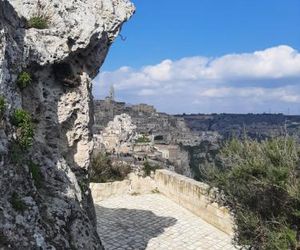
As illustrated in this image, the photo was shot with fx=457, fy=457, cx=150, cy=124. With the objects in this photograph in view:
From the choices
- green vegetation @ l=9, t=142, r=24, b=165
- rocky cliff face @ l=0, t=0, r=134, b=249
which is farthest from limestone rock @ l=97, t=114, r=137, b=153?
green vegetation @ l=9, t=142, r=24, b=165

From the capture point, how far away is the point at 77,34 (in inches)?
327

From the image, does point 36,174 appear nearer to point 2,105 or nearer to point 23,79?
point 2,105

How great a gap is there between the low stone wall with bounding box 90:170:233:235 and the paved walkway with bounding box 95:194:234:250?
0.75 ft

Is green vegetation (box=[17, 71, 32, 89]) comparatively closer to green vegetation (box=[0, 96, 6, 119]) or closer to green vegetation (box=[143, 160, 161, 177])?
green vegetation (box=[0, 96, 6, 119])

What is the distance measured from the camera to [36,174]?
6.55 meters

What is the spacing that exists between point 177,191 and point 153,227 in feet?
9.20

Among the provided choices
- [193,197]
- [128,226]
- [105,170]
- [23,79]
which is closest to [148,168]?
[105,170]

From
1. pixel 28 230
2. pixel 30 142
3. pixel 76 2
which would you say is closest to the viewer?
pixel 28 230

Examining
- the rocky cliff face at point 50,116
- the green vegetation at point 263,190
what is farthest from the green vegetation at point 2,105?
the green vegetation at point 263,190

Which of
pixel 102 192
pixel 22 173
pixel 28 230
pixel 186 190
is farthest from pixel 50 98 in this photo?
pixel 102 192

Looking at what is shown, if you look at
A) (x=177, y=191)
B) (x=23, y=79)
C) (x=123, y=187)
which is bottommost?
(x=123, y=187)

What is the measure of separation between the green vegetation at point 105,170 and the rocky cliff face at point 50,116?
8795 millimetres

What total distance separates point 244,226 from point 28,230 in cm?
372

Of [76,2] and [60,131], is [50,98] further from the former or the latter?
[76,2]
